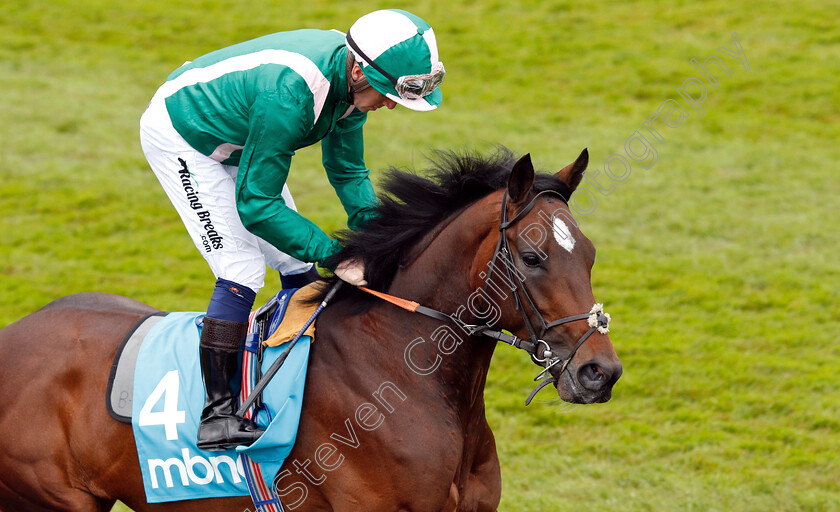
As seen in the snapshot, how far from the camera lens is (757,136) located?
11.5m

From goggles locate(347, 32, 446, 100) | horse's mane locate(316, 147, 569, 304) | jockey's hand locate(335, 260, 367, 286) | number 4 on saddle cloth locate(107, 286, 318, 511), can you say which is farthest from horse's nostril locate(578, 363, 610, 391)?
goggles locate(347, 32, 446, 100)

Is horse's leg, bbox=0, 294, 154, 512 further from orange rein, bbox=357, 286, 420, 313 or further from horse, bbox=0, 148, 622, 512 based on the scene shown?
orange rein, bbox=357, 286, 420, 313

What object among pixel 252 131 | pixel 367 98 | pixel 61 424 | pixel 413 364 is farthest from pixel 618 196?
pixel 61 424

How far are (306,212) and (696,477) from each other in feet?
18.3

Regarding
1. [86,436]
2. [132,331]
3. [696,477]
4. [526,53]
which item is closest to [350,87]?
[132,331]

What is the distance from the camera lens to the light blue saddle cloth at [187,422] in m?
3.52

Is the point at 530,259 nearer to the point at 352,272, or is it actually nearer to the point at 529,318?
the point at 529,318

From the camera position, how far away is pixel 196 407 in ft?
12.0

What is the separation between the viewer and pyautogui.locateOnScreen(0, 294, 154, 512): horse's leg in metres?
3.77

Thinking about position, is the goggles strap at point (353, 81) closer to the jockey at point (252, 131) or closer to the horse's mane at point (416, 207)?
the jockey at point (252, 131)

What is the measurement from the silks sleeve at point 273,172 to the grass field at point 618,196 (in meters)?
1.22

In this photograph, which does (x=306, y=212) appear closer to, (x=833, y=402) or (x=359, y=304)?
(x=833, y=402)

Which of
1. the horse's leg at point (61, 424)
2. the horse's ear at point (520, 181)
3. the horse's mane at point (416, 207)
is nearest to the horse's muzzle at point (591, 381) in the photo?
the horse's ear at point (520, 181)

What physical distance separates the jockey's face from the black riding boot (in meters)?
1.02
